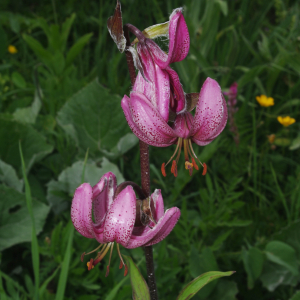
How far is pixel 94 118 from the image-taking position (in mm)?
2602

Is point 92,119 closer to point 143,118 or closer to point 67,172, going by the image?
point 67,172

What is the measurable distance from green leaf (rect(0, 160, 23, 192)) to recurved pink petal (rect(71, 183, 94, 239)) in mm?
1401

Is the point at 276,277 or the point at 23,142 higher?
the point at 23,142

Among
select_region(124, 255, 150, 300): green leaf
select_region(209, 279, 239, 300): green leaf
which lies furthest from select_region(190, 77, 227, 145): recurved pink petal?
select_region(209, 279, 239, 300): green leaf

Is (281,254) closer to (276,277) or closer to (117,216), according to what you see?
(276,277)

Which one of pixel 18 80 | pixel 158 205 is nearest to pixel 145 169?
pixel 158 205

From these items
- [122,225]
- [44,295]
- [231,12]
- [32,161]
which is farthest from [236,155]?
[231,12]

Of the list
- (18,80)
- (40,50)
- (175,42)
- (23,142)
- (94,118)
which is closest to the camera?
(175,42)

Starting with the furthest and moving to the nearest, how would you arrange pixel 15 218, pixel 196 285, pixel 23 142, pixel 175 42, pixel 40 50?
pixel 40 50
pixel 23 142
pixel 15 218
pixel 196 285
pixel 175 42

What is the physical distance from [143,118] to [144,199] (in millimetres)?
305

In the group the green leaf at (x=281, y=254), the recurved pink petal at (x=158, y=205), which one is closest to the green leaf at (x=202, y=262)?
the green leaf at (x=281, y=254)

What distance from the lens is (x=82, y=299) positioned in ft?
5.41

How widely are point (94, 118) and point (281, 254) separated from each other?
155 centimetres

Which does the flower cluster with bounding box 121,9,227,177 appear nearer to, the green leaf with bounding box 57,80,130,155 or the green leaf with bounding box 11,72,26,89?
the green leaf with bounding box 57,80,130,155
